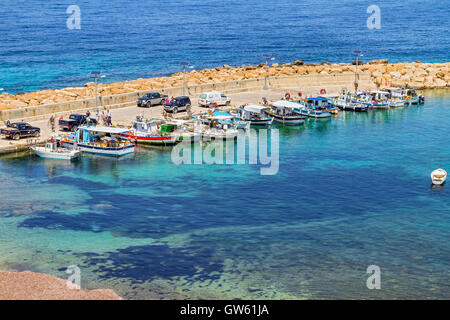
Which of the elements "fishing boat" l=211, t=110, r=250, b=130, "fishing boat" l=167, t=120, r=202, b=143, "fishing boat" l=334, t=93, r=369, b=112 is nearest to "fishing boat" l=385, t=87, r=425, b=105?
"fishing boat" l=334, t=93, r=369, b=112

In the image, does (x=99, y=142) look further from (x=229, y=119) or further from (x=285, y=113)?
(x=285, y=113)

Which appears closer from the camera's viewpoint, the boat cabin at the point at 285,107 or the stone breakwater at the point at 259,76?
the boat cabin at the point at 285,107

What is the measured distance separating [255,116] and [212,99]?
295 inches

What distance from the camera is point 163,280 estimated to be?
37531 mm

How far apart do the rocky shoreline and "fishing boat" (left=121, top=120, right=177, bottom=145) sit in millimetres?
33353

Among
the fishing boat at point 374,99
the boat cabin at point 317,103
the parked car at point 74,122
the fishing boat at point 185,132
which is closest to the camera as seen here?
the parked car at point 74,122

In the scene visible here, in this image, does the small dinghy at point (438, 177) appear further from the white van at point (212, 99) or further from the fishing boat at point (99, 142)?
the white van at point (212, 99)

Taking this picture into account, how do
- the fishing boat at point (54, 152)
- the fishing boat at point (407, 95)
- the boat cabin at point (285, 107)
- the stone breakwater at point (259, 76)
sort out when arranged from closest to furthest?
the fishing boat at point (54, 152) < the boat cabin at point (285, 107) < the stone breakwater at point (259, 76) < the fishing boat at point (407, 95)

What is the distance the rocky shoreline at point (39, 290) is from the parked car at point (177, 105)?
43.7 metres

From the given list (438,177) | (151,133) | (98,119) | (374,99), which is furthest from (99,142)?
(374,99)

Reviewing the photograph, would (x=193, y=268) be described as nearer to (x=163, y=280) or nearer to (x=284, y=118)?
(x=163, y=280)

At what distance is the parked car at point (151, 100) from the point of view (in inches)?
3189

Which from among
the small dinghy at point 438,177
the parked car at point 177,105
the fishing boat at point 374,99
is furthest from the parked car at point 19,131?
the fishing boat at point 374,99
